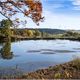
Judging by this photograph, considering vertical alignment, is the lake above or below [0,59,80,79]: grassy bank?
below

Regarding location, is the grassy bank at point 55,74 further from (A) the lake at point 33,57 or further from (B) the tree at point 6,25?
(A) the lake at point 33,57

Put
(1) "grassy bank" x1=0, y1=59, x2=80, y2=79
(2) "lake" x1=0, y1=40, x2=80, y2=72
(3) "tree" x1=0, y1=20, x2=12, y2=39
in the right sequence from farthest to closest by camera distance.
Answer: (2) "lake" x1=0, y1=40, x2=80, y2=72 → (3) "tree" x1=0, y1=20, x2=12, y2=39 → (1) "grassy bank" x1=0, y1=59, x2=80, y2=79

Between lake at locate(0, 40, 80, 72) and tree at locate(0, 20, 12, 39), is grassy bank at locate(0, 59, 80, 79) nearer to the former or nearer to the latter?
tree at locate(0, 20, 12, 39)

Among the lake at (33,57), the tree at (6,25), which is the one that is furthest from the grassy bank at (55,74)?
the lake at (33,57)

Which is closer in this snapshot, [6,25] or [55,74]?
[55,74]

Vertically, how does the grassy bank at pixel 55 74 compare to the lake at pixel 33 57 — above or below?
Answer: above

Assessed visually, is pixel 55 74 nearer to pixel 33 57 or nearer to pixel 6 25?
pixel 33 57

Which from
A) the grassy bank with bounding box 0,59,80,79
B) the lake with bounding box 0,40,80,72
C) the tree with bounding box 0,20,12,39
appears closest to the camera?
the grassy bank with bounding box 0,59,80,79

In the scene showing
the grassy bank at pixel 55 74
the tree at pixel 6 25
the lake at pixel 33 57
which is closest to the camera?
the grassy bank at pixel 55 74

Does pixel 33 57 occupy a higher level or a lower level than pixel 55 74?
lower

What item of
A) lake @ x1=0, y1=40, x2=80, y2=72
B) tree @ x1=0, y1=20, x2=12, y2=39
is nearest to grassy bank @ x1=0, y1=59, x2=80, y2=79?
tree @ x1=0, y1=20, x2=12, y2=39

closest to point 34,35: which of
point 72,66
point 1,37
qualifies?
point 1,37

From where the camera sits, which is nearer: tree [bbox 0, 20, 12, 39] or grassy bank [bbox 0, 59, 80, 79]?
grassy bank [bbox 0, 59, 80, 79]

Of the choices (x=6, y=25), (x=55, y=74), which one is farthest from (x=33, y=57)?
(x=55, y=74)
